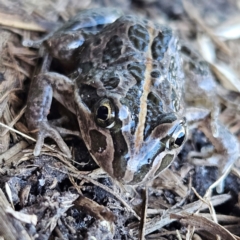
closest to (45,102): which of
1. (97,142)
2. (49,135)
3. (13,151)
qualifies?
(49,135)

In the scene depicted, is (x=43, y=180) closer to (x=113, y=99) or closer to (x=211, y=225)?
(x=113, y=99)

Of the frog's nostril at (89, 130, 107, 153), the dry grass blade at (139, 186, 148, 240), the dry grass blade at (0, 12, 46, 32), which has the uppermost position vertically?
the dry grass blade at (0, 12, 46, 32)

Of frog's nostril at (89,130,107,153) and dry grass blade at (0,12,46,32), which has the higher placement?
dry grass blade at (0,12,46,32)

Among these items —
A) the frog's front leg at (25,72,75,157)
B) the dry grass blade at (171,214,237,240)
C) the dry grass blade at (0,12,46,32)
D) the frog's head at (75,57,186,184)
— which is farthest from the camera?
the dry grass blade at (0,12,46,32)

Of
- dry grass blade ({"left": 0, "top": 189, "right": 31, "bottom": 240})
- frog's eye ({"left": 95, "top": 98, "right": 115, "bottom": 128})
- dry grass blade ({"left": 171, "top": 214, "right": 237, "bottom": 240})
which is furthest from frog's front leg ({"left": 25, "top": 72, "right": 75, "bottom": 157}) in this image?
dry grass blade ({"left": 171, "top": 214, "right": 237, "bottom": 240})

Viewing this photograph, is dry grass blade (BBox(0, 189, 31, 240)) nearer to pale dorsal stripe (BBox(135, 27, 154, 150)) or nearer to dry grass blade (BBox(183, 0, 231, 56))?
pale dorsal stripe (BBox(135, 27, 154, 150))

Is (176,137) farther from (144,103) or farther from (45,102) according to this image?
(45,102)

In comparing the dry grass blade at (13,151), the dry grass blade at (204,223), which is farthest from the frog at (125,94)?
the dry grass blade at (204,223)

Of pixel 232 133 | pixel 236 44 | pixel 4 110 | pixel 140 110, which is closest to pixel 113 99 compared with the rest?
pixel 140 110
